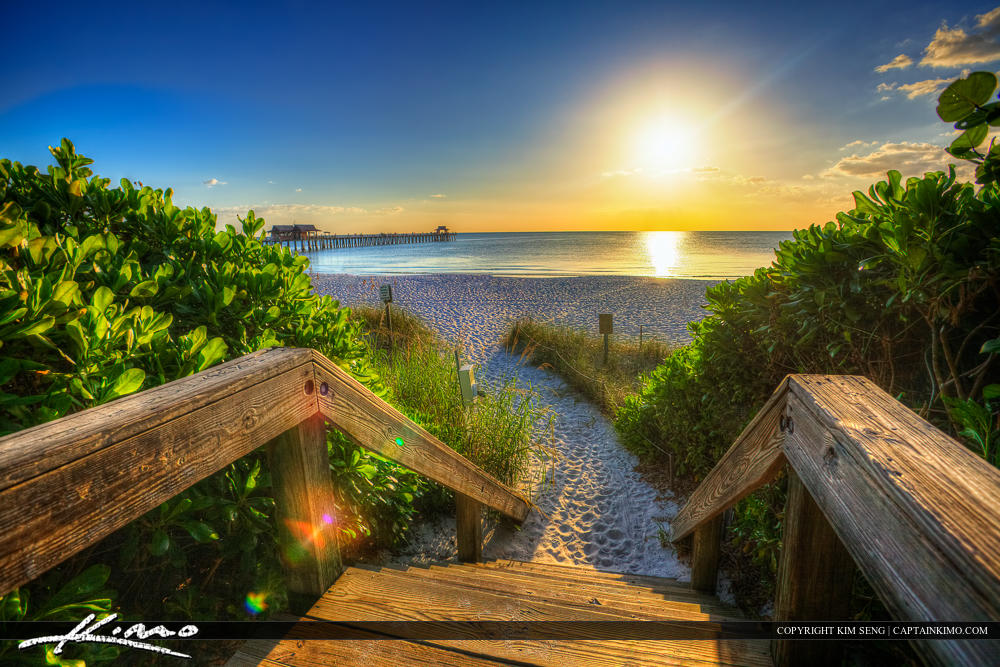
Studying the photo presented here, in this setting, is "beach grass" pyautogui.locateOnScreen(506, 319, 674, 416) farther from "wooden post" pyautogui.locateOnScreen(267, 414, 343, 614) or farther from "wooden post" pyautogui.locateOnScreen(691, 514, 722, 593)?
"wooden post" pyautogui.locateOnScreen(267, 414, 343, 614)

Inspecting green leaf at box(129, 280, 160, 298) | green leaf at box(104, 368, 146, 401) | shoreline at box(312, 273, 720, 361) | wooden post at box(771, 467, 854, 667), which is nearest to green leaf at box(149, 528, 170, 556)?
green leaf at box(104, 368, 146, 401)

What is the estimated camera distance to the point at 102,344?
4.20 ft

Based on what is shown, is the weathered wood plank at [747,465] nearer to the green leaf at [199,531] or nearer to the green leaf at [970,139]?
the green leaf at [970,139]

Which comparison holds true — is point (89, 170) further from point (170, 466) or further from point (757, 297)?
point (757, 297)

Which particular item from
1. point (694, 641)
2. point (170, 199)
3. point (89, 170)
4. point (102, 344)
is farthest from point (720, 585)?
point (89, 170)

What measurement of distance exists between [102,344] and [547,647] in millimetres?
1679

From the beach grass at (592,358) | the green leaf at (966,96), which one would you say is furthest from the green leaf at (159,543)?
the beach grass at (592,358)

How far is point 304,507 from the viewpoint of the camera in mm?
1389

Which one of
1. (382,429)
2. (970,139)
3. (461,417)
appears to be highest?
(970,139)

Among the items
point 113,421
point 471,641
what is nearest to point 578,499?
point 471,641

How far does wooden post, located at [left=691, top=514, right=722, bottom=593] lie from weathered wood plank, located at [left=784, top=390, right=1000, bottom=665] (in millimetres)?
1617

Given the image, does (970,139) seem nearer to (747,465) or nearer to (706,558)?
(747,465)

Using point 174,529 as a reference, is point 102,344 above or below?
above

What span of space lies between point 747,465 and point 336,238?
74.8 m
